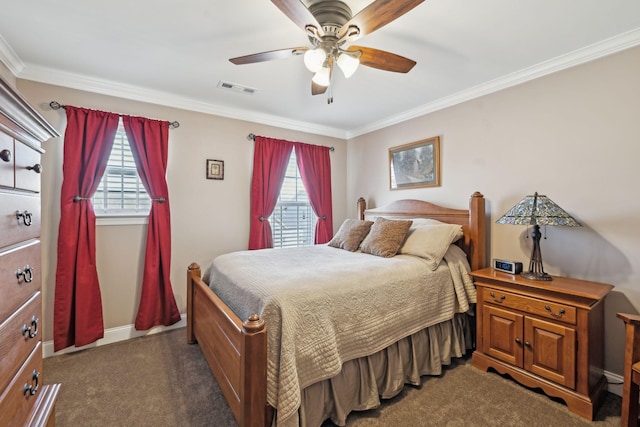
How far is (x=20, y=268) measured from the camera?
101 cm

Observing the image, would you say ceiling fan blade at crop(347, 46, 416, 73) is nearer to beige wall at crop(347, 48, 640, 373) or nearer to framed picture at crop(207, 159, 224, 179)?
beige wall at crop(347, 48, 640, 373)

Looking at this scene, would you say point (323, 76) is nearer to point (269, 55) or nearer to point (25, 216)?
point (269, 55)

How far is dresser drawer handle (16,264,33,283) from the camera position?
100 centimetres

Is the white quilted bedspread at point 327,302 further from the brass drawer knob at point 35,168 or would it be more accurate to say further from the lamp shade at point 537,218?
the brass drawer knob at point 35,168

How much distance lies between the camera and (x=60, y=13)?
5.81 ft

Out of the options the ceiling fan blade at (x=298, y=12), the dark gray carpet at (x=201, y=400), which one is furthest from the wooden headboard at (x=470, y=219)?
the ceiling fan blade at (x=298, y=12)

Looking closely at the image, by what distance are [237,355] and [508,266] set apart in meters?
2.12

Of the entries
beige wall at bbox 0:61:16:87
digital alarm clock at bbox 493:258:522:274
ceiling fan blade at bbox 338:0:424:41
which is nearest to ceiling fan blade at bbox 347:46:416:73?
ceiling fan blade at bbox 338:0:424:41

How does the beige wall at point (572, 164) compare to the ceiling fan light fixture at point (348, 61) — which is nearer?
the ceiling fan light fixture at point (348, 61)

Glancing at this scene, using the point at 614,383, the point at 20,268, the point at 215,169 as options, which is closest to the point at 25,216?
the point at 20,268

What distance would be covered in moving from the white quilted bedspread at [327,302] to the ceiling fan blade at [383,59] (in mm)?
1387

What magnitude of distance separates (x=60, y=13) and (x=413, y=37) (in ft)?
7.33

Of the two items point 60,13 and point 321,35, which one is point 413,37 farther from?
point 60,13

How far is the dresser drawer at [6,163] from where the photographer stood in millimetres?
898
